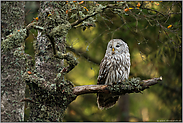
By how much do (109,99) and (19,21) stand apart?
2.15 m

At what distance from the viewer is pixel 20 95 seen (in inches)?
122

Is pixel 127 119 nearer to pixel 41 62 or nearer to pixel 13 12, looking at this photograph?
pixel 41 62

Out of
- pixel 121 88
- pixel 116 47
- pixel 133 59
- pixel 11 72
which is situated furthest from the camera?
pixel 133 59

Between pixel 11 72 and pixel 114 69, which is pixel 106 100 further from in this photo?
pixel 11 72

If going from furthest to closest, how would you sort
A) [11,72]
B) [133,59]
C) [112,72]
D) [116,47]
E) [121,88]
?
[133,59] < [116,47] < [112,72] < [11,72] < [121,88]

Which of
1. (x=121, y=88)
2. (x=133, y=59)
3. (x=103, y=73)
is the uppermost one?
(x=121, y=88)

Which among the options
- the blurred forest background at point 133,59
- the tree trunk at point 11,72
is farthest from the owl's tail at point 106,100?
the tree trunk at point 11,72

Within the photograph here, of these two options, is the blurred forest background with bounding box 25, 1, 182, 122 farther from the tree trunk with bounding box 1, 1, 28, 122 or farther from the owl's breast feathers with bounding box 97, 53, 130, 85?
the tree trunk with bounding box 1, 1, 28, 122

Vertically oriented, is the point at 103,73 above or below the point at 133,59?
above

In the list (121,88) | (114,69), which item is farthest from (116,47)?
(121,88)

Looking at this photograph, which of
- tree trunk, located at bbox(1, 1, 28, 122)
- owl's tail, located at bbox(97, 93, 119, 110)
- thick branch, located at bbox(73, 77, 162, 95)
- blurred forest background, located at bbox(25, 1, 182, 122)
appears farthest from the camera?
blurred forest background, located at bbox(25, 1, 182, 122)

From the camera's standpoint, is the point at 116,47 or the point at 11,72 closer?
the point at 11,72

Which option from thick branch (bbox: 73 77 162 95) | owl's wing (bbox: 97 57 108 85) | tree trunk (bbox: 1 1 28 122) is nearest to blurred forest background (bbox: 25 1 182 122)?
owl's wing (bbox: 97 57 108 85)

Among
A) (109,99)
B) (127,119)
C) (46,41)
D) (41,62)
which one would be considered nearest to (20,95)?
(41,62)
